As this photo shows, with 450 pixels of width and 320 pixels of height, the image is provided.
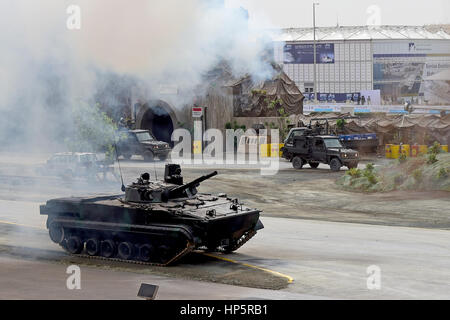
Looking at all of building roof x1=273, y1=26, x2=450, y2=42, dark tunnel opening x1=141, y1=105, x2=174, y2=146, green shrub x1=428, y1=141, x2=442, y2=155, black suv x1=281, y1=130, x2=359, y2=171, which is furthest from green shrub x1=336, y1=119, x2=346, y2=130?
building roof x1=273, y1=26, x2=450, y2=42

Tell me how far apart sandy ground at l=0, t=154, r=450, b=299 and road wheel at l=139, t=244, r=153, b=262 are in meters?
0.38

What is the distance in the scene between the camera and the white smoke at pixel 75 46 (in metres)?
19.2

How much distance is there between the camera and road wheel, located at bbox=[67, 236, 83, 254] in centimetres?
1659

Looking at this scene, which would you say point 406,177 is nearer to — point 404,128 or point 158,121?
point 404,128

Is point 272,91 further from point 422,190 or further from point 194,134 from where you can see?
point 422,190

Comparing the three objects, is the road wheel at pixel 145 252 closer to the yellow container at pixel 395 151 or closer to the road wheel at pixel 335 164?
the road wheel at pixel 335 164

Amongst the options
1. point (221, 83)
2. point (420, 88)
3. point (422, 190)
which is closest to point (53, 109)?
point (422, 190)

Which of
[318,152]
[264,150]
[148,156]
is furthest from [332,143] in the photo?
[148,156]

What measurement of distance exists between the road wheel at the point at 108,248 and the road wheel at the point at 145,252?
825 mm

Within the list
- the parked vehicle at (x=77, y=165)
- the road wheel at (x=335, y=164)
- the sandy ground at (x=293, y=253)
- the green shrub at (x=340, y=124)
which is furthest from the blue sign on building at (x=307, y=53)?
the parked vehicle at (x=77, y=165)

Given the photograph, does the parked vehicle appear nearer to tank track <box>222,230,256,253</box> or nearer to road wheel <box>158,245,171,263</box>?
tank track <box>222,230,256,253</box>

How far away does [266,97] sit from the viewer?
52.6 meters
